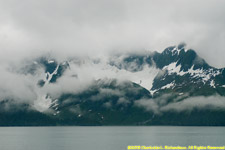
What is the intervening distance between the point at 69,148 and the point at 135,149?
3388 centimetres

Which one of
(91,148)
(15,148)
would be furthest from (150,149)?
(15,148)

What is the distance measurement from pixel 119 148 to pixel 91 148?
1422 cm

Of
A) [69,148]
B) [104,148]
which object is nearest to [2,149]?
[69,148]

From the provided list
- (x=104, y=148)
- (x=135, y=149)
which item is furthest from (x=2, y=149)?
(x=135, y=149)

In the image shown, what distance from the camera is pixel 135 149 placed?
180m

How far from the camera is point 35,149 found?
18350cm

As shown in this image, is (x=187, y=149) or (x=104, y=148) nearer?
(x=187, y=149)

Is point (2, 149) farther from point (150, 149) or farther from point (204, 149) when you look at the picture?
point (204, 149)

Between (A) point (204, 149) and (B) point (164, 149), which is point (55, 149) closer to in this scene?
(B) point (164, 149)

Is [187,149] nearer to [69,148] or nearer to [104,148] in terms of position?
[104,148]

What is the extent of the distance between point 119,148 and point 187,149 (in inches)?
1301

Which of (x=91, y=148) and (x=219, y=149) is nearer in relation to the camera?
(x=219, y=149)

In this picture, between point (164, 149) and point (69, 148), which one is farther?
point (69, 148)

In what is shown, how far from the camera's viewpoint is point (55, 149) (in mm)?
184250
